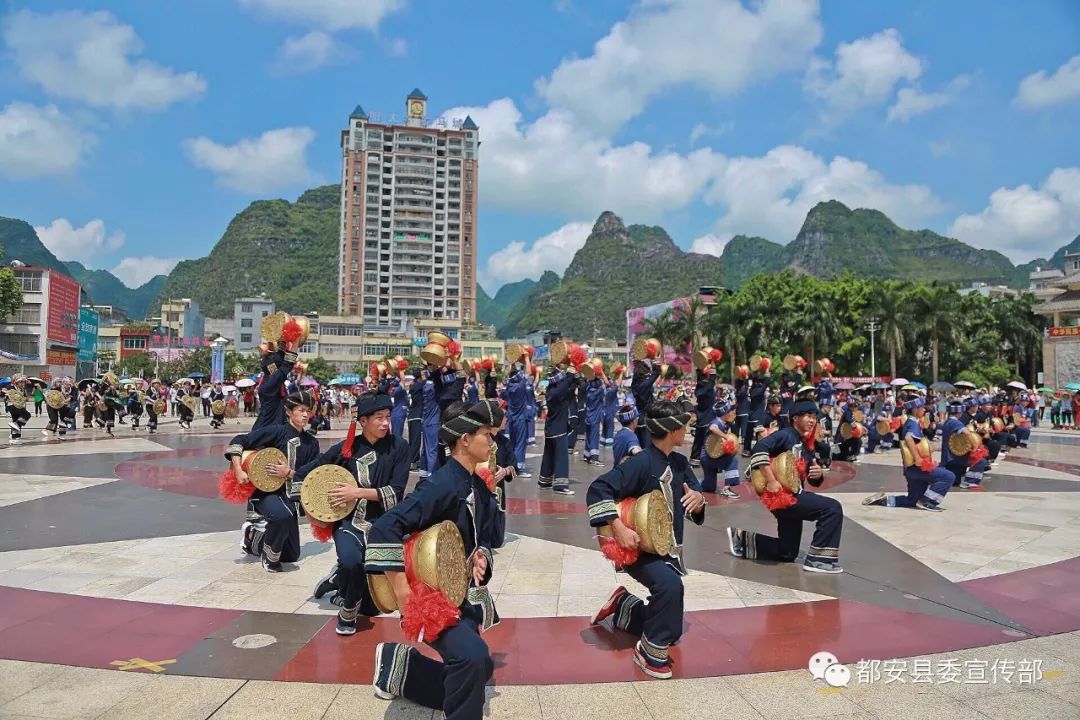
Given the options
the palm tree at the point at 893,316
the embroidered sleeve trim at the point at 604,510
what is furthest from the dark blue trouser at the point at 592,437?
the palm tree at the point at 893,316

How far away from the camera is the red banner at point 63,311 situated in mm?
56469

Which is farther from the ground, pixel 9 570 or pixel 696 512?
pixel 696 512

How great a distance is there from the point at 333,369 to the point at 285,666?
81299 mm

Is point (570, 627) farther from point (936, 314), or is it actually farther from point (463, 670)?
point (936, 314)

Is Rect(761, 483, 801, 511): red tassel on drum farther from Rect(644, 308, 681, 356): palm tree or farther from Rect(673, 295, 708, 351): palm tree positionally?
Rect(644, 308, 681, 356): palm tree

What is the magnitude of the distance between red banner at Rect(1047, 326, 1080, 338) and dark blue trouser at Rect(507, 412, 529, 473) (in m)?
48.2

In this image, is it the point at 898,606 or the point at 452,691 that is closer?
the point at 452,691

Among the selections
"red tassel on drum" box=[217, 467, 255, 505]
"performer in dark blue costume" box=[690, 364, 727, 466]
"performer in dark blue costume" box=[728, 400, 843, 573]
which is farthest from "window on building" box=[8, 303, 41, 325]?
"performer in dark blue costume" box=[728, 400, 843, 573]

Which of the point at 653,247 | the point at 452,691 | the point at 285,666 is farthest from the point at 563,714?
the point at 653,247

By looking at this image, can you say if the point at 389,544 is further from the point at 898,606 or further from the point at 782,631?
the point at 898,606

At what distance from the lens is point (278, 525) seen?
6297 mm

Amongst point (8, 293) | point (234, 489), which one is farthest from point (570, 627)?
point (8, 293)

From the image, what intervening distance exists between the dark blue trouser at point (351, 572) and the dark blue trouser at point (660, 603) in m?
1.78

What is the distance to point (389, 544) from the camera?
327cm
